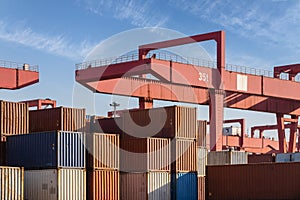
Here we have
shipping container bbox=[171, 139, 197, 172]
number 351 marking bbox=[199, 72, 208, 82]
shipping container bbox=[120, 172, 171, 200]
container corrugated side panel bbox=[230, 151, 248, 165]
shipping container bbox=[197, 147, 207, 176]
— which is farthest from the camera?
container corrugated side panel bbox=[230, 151, 248, 165]

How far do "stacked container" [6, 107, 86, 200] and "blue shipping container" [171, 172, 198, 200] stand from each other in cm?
649

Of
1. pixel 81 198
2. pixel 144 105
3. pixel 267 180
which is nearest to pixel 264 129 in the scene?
pixel 144 105

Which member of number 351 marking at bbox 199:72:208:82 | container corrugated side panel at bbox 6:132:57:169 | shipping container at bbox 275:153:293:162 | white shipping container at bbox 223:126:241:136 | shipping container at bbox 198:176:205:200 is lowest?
shipping container at bbox 198:176:205:200

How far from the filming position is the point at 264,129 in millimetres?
111062

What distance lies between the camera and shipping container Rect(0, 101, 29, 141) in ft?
117

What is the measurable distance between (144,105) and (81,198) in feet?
64.5

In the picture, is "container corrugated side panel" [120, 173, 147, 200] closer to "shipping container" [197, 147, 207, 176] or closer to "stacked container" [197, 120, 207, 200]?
"stacked container" [197, 120, 207, 200]

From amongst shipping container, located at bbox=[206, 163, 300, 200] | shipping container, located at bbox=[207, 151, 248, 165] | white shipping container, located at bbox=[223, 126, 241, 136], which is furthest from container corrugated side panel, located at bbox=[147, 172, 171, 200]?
white shipping container, located at bbox=[223, 126, 241, 136]

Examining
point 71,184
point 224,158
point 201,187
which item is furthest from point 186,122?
point 224,158

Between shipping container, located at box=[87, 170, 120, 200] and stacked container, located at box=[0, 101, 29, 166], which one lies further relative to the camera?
stacked container, located at box=[0, 101, 29, 166]

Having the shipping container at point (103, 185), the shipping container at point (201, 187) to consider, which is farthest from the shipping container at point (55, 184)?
the shipping container at point (201, 187)

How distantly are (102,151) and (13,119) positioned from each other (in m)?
5.90

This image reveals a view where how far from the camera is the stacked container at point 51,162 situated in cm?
3269

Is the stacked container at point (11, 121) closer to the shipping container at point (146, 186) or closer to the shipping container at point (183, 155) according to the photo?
the shipping container at point (146, 186)
